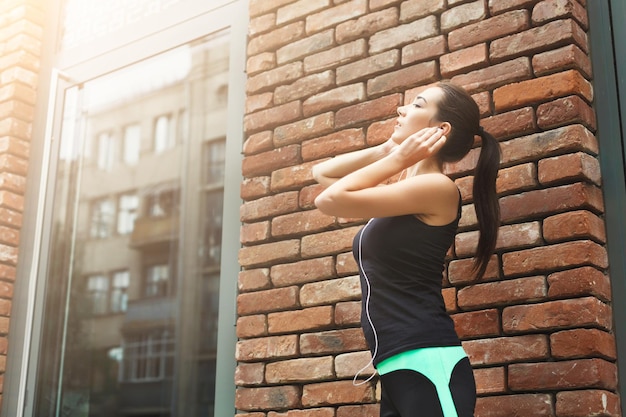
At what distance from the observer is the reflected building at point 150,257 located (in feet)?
12.9

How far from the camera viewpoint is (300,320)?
10.1ft

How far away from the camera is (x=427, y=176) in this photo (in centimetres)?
221

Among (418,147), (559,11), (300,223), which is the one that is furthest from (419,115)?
(300,223)

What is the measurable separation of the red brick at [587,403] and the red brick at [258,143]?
5.01ft

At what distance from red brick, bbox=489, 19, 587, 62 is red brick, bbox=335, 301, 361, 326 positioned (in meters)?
0.96

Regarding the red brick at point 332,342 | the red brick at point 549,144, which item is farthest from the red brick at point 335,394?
the red brick at point 549,144

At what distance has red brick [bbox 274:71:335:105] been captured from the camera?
3303 mm

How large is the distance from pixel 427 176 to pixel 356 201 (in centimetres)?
20

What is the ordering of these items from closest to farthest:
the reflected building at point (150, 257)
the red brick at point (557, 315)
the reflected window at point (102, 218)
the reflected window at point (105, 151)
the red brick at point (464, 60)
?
the red brick at point (557, 315)
the red brick at point (464, 60)
the reflected building at point (150, 257)
the reflected window at point (102, 218)
the reflected window at point (105, 151)

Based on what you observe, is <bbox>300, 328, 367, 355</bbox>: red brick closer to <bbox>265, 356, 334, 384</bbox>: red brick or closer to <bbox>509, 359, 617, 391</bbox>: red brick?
<bbox>265, 356, 334, 384</bbox>: red brick

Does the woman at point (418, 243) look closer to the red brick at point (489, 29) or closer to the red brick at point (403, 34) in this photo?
the red brick at point (489, 29)

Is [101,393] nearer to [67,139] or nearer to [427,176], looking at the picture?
[67,139]

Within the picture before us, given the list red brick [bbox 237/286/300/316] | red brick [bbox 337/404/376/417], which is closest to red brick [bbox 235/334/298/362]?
red brick [bbox 237/286/300/316]

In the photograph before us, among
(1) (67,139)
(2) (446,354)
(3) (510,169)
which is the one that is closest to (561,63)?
(3) (510,169)
